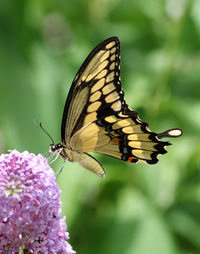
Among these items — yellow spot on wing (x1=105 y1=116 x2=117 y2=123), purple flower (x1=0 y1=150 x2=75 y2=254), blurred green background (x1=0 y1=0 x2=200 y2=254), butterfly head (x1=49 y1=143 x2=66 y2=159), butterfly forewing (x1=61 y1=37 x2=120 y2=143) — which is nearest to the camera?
purple flower (x1=0 y1=150 x2=75 y2=254)

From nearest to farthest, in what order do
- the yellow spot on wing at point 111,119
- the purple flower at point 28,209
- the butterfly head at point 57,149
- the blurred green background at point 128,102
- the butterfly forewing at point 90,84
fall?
the purple flower at point 28,209 < the butterfly forewing at point 90,84 < the butterfly head at point 57,149 < the yellow spot on wing at point 111,119 < the blurred green background at point 128,102

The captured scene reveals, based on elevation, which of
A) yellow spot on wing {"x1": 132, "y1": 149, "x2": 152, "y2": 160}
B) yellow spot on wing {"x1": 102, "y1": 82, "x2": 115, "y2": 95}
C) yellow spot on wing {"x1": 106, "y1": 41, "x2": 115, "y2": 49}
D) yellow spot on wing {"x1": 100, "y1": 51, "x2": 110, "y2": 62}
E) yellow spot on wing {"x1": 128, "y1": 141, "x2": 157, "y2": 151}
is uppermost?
yellow spot on wing {"x1": 106, "y1": 41, "x2": 115, "y2": 49}

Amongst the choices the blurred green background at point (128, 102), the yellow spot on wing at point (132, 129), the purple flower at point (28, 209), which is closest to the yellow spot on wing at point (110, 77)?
the yellow spot on wing at point (132, 129)

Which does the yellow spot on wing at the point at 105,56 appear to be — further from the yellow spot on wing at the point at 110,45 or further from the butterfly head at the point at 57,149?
the butterfly head at the point at 57,149

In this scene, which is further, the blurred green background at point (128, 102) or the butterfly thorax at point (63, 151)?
the blurred green background at point (128, 102)

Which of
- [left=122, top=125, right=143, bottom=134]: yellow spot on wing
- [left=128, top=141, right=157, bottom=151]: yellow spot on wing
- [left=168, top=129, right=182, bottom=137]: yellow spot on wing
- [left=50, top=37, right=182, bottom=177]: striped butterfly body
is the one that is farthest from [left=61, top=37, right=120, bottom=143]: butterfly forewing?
[left=168, top=129, right=182, bottom=137]: yellow spot on wing

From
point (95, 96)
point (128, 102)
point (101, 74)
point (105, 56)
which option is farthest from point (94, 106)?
point (128, 102)

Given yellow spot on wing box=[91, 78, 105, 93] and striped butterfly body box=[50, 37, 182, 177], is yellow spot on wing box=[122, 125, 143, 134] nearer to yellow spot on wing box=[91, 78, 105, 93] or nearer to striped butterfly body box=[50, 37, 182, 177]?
striped butterfly body box=[50, 37, 182, 177]
